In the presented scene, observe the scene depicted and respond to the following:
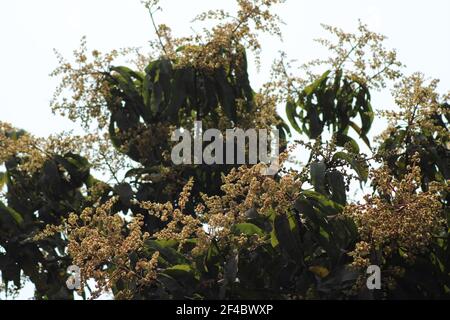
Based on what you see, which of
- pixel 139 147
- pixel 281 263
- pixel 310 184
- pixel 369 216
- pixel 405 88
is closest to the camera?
pixel 369 216

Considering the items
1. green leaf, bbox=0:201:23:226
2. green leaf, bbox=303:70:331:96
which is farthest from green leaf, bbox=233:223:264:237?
green leaf, bbox=303:70:331:96

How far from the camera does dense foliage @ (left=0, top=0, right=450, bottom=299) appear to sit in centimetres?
411

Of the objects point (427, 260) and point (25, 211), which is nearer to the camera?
point (427, 260)

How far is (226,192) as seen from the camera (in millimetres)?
4273

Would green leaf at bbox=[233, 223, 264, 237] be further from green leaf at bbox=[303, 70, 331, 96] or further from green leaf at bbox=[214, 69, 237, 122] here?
green leaf at bbox=[303, 70, 331, 96]

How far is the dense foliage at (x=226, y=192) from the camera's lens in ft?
13.5

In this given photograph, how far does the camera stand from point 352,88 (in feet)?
21.2

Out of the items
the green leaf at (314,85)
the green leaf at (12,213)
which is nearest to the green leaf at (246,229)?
the green leaf at (12,213)

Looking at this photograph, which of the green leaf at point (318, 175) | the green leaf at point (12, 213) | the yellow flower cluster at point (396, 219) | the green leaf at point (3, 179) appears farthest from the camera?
the green leaf at point (3, 179)

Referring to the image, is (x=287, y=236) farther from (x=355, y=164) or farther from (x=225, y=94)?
(x=225, y=94)

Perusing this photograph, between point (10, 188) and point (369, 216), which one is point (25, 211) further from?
point (369, 216)

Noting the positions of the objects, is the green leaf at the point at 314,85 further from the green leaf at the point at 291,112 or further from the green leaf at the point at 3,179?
the green leaf at the point at 3,179

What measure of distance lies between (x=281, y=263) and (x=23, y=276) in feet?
6.80

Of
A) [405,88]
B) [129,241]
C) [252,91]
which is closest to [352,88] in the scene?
[252,91]
